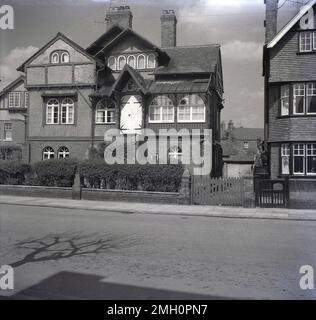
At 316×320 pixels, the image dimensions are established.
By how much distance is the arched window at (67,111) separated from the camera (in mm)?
31938

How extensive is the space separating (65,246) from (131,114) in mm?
21014

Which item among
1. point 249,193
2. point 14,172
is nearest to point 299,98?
point 249,193

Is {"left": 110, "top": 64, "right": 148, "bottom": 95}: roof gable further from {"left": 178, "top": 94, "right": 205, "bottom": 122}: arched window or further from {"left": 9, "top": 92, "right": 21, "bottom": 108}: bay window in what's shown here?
{"left": 9, "top": 92, "right": 21, "bottom": 108}: bay window

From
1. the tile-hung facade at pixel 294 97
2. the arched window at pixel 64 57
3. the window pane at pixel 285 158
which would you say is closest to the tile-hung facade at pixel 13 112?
the arched window at pixel 64 57

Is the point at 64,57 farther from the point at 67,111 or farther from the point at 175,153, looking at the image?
the point at 175,153

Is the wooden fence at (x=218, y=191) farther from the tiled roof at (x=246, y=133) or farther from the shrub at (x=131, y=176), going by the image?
the tiled roof at (x=246, y=133)

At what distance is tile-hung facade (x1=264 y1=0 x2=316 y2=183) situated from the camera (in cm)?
2350

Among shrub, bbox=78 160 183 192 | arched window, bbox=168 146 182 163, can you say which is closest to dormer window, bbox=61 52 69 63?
arched window, bbox=168 146 182 163

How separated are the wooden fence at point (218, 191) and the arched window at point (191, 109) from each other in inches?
359

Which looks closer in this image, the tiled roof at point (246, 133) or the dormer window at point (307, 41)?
the dormer window at point (307, 41)

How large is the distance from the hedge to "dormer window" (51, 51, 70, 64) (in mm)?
9783

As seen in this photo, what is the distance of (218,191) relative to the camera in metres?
20.3

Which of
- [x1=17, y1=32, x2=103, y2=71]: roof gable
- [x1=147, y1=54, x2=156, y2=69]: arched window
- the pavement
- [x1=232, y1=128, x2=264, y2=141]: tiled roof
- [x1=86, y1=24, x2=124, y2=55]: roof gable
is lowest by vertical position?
the pavement
